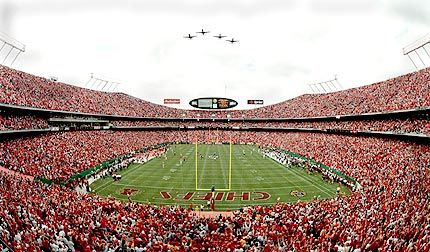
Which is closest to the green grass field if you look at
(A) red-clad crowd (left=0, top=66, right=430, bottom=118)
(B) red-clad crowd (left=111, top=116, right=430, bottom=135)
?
(B) red-clad crowd (left=111, top=116, right=430, bottom=135)

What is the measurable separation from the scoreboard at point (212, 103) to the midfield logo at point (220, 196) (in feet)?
183

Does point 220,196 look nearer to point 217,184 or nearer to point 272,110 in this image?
point 217,184

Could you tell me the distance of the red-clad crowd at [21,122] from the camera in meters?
28.7

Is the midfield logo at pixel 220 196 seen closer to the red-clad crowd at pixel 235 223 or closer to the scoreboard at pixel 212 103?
the red-clad crowd at pixel 235 223

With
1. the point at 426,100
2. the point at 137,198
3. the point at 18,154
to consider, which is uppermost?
the point at 426,100

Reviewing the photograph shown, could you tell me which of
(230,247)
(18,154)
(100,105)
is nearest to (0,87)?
(18,154)

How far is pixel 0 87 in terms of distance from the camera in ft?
102

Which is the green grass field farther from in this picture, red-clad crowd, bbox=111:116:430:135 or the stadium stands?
red-clad crowd, bbox=111:116:430:135

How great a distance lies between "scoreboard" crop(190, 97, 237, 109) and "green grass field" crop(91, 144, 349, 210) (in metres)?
43.0

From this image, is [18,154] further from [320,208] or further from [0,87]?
[320,208]

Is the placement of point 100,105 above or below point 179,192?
above

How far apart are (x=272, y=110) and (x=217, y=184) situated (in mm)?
48569

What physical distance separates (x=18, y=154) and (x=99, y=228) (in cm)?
1772

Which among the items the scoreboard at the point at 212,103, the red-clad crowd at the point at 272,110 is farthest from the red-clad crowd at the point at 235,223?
the scoreboard at the point at 212,103
